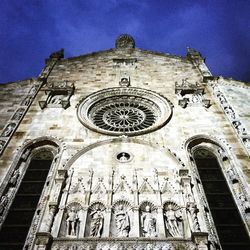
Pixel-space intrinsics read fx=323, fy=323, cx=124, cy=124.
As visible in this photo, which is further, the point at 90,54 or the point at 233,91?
the point at 90,54

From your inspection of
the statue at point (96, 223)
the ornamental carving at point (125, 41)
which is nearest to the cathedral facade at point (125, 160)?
the statue at point (96, 223)

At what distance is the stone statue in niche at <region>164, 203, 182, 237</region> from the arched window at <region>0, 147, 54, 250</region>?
3.66 meters

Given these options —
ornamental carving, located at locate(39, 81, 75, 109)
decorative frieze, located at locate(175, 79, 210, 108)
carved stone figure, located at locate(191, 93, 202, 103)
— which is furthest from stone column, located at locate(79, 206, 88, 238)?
carved stone figure, located at locate(191, 93, 202, 103)

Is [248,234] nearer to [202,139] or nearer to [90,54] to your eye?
[202,139]

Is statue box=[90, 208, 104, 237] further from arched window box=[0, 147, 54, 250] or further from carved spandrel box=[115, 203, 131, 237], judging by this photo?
arched window box=[0, 147, 54, 250]

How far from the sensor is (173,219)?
8.18 meters

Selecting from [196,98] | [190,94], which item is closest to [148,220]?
[196,98]

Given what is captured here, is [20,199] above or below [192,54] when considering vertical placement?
below

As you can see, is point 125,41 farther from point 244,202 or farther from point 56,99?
point 244,202

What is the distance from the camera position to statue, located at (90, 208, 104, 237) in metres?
7.80

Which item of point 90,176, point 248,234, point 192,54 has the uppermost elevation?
point 192,54

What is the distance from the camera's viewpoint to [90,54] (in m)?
18.3

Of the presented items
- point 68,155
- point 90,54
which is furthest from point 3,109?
point 90,54

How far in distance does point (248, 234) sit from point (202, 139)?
4047 mm
